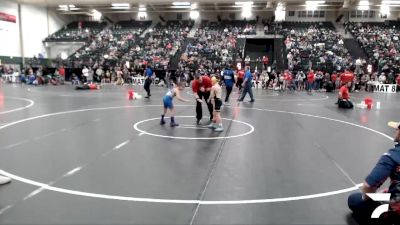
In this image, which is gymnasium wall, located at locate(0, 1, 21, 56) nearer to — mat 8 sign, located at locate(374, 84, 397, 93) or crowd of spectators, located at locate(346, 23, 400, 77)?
crowd of spectators, located at locate(346, 23, 400, 77)

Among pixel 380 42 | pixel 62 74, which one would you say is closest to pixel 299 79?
pixel 380 42

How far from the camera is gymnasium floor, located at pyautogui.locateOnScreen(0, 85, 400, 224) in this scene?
14.1ft

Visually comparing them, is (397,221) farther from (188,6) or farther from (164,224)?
(188,6)

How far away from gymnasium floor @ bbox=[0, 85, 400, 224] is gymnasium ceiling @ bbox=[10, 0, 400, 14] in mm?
28425

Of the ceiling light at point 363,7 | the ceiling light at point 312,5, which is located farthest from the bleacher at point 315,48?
the ceiling light at point 363,7

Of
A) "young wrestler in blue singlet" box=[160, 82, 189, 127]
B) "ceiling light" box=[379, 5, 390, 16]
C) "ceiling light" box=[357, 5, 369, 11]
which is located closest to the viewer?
"young wrestler in blue singlet" box=[160, 82, 189, 127]

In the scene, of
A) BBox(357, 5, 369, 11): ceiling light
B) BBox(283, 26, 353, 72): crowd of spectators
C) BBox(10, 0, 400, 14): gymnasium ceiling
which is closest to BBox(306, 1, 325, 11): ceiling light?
BBox(10, 0, 400, 14): gymnasium ceiling

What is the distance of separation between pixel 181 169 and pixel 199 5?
36.1m

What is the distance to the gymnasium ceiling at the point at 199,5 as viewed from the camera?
36.9m

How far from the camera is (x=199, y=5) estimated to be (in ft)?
131

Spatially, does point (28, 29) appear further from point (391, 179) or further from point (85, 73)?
point (391, 179)

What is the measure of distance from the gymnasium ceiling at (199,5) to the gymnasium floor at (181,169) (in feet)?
93.3

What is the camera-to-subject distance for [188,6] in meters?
39.6

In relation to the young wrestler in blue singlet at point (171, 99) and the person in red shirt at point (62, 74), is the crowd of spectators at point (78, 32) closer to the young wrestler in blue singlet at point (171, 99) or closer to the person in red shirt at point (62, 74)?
the person in red shirt at point (62, 74)
